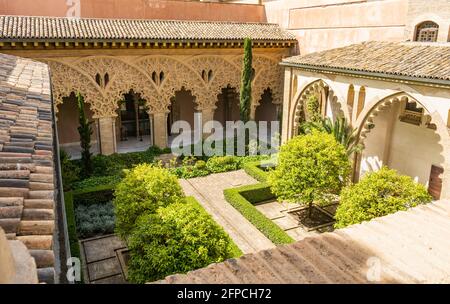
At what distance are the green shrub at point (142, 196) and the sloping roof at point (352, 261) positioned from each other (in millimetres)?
5426

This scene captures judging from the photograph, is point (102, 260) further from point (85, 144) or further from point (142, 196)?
point (85, 144)

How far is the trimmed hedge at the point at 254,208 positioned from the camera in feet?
33.7

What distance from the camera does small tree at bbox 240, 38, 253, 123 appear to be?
1800cm

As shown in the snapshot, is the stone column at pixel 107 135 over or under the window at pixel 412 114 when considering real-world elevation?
under

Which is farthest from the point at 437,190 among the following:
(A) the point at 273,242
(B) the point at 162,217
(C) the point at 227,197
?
(B) the point at 162,217

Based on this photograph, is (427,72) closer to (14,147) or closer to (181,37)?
(14,147)

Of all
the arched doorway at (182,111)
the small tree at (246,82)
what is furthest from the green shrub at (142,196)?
the arched doorway at (182,111)

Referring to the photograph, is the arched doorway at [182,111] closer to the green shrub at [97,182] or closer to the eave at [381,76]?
the green shrub at [97,182]

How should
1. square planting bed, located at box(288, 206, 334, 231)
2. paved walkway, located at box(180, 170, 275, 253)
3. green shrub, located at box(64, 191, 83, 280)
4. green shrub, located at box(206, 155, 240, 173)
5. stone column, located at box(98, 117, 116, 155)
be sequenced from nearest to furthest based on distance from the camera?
green shrub, located at box(64, 191, 83, 280), paved walkway, located at box(180, 170, 275, 253), square planting bed, located at box(288, 206, 334, 231), green shrub, located at box(206, 155, 240, 173), stone column, located at box(98, 117, 116, 155)

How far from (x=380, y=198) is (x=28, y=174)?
7.83m

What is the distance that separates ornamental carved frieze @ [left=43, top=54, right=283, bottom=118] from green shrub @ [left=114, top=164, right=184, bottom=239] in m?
9.05

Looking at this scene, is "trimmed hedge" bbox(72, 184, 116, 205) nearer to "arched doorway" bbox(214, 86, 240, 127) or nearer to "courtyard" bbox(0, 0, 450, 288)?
"courtyard" bbox(0, 0, 450, 288)

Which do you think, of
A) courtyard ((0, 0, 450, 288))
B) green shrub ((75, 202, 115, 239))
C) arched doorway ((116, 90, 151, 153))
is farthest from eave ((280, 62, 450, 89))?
arched doorway ((116, 90, 151, 153))

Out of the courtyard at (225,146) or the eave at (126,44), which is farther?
the eave at (126,44)
